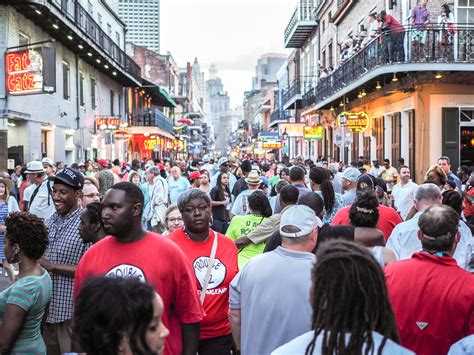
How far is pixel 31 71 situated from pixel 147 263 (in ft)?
47.7

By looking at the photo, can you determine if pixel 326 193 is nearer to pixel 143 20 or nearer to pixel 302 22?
pixel 302 22

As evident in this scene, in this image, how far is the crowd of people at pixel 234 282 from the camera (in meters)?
2.48

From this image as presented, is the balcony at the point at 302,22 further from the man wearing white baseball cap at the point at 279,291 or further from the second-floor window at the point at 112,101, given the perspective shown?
the man wearing white baseball cap at the point at 279,291

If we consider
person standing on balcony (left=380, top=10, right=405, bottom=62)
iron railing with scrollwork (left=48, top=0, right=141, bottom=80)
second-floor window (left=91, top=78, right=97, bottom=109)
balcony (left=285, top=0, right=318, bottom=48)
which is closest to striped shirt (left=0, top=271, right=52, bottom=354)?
person standing on balcony (left=380, top=10, right=405, bottom=62)

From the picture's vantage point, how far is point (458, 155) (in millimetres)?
18734

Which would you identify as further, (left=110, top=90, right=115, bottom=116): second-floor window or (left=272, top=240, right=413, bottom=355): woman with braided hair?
(left=110, top=90, right=115, bottom=116): second-floor window

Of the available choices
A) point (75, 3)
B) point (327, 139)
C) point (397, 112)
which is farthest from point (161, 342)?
point (327, 139)

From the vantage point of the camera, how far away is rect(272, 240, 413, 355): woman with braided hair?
2484 mm

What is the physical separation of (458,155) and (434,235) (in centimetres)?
1557

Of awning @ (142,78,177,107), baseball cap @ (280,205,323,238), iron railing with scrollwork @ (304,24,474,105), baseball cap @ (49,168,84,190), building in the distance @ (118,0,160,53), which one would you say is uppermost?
building in the distance @ (118,0,160,53)

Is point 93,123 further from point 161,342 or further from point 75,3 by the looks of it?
point 161,342

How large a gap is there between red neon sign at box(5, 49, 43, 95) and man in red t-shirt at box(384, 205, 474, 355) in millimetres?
14387

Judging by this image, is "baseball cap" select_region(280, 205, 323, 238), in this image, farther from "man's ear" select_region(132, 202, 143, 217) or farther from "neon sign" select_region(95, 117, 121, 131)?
"neon sign" select_region(95, 117, 121, 131)

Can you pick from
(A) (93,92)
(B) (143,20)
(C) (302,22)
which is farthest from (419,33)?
(B) (143,20)
